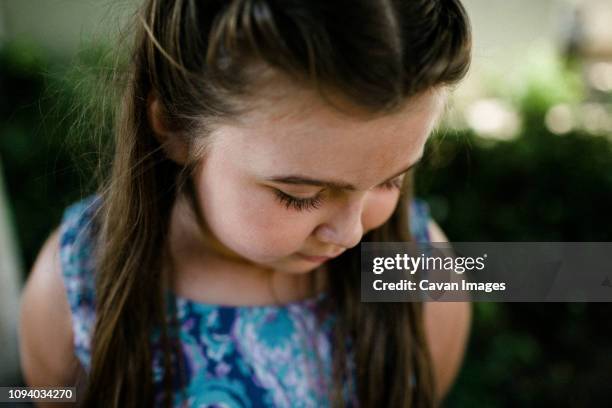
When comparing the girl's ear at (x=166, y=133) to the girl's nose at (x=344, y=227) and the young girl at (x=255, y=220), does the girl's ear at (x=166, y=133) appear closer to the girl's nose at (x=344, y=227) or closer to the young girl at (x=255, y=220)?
the young girl at (x=255, y=220)

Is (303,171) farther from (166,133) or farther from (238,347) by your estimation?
(238,347)

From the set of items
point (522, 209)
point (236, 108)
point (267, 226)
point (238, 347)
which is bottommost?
point (238, 347)

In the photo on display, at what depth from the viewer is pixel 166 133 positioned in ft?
4.23

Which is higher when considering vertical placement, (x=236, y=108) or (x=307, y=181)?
(x=236, y=108)

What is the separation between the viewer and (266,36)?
0.96m

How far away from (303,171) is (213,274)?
0.57m

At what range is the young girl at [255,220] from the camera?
3.27 feet

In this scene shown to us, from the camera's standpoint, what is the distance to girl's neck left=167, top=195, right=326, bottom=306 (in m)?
1.51

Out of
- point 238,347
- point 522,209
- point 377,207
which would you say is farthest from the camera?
point 522,209

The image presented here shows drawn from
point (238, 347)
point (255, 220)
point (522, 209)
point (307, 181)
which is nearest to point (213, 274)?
point (238, 347)

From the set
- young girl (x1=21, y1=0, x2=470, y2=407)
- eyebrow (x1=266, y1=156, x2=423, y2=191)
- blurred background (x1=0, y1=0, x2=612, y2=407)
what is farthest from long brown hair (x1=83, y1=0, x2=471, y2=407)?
blurred background (x1=0, y1=0, x2=612, y2=407)

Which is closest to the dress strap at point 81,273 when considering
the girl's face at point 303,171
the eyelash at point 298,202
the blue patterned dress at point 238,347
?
the blue patterned dress at point 238,347

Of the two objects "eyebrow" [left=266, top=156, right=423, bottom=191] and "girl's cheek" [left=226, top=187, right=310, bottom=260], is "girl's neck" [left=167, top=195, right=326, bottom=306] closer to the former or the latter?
"girl's cheek" [left=226, top=187, right=310, bottom=260]

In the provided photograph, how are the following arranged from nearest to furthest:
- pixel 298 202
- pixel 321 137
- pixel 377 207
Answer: pixel 321 137 → pixel 298 202 → pixel 377 207
